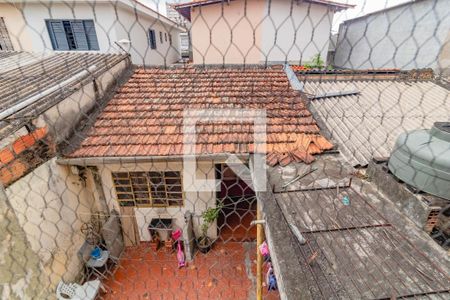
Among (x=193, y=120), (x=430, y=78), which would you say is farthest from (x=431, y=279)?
(x=430, y=78)

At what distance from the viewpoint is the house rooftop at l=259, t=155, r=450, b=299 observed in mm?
999

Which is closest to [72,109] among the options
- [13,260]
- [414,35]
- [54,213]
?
[54,213]

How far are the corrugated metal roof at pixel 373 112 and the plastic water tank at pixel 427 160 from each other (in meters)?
0.55

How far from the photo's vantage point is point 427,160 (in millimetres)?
1246

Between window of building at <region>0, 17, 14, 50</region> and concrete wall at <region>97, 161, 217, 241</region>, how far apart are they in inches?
201

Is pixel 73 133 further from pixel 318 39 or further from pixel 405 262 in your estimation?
pixel 318 39

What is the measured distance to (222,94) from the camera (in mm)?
3016

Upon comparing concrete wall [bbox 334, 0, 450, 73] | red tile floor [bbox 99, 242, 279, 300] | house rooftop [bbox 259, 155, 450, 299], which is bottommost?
red tile floor [bbox 99, 242, 279, 300]

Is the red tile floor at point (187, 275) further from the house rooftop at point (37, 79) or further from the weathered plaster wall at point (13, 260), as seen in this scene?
the house rooftop at point (37, 79)

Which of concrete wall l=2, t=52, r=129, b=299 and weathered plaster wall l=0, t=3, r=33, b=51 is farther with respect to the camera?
weathered plaster wall l=0, t=3, r=33, b=51

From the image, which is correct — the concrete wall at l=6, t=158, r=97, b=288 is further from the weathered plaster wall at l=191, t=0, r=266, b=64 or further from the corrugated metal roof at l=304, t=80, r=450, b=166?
the weathered plaster wall at l=191, t=0, r=266, b=64

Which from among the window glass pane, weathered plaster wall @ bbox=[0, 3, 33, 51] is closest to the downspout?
the window glass pane

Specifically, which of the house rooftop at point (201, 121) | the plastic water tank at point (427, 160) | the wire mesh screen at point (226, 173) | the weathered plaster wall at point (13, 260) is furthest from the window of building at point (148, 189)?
the plastic water tank at point (427, 160)

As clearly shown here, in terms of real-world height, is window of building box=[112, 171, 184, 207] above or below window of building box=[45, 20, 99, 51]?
below
